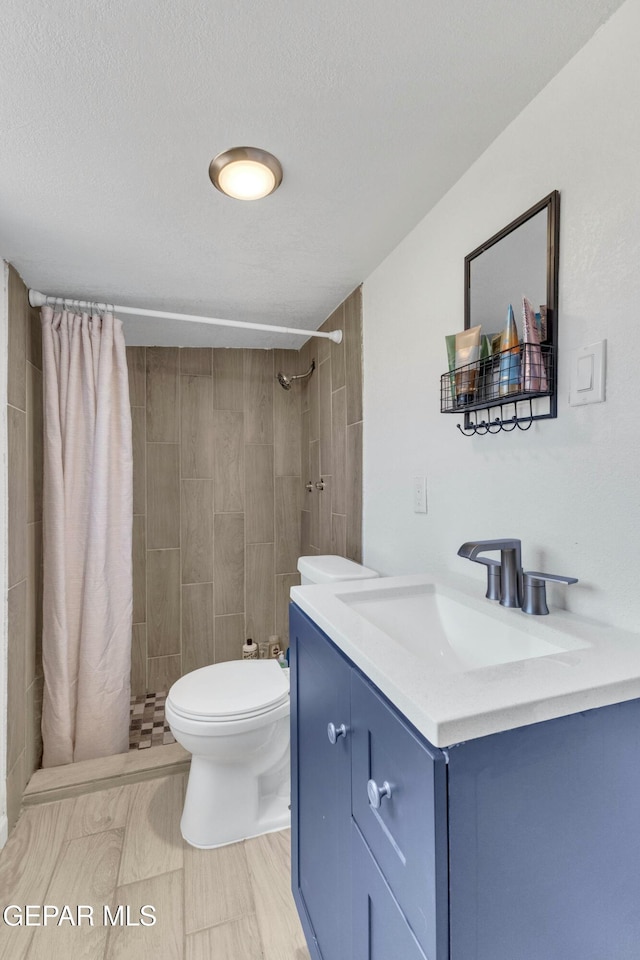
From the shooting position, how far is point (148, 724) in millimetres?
2449

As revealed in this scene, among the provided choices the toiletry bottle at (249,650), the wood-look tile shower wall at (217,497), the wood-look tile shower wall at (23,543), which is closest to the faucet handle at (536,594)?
the wood-look tile shower wall at (217,497)

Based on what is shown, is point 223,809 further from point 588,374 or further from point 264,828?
point 588,374

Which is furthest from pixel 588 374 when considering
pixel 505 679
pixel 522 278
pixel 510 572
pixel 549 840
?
pixel 549 840

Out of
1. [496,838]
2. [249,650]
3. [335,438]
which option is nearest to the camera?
[496,838]

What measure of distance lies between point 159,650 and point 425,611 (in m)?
2.08

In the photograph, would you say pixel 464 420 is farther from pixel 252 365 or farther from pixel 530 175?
pixel 252 365

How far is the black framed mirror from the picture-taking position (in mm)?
980

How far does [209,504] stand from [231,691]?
1314 mm

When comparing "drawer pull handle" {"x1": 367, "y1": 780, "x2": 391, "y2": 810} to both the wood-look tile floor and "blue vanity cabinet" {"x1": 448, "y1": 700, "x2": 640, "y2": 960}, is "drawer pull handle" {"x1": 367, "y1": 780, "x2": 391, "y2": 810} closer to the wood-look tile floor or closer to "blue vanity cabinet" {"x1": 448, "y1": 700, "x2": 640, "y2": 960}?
"blue vanity cabinet" {"x1": 448, "y1": 700, "x2": 640, "y2": 960}

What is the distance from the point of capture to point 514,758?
0.59 metres

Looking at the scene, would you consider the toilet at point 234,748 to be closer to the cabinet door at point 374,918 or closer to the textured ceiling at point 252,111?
the cabinet door at point 374,918

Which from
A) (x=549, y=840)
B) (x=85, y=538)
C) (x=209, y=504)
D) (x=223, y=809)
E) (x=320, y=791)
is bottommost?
(x=223, y=809)

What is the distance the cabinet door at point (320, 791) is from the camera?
859mm

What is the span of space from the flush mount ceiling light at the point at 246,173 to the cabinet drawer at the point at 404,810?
125 cm
